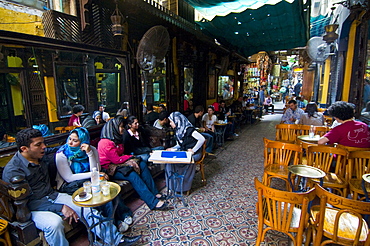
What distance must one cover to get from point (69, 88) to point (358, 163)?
456 centimetres

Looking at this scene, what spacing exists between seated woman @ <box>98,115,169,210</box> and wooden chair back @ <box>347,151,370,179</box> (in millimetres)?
2717

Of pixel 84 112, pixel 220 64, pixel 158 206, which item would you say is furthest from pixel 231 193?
pixel 220 64

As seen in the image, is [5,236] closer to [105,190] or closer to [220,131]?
[105,190]

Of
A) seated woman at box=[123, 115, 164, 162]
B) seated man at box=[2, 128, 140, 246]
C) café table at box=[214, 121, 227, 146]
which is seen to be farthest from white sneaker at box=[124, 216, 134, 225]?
café table at box=[214, 121, 227, 146]

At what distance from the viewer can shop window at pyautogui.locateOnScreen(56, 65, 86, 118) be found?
3.42 meters

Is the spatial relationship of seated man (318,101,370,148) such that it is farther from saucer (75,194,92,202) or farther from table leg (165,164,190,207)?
saucer (75,194,92,202)

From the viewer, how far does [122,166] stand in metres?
3.42

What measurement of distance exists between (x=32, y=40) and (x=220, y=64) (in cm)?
775

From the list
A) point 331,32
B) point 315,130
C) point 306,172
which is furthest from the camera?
point 331,32

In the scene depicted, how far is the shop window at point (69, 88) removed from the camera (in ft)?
11.2

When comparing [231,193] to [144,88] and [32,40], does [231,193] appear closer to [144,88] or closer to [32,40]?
[144,88]

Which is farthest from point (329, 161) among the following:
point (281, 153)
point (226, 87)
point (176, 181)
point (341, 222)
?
point (226, 87)

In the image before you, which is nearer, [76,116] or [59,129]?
[59,129]

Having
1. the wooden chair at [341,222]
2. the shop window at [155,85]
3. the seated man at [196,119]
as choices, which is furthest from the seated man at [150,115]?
the wooden chair at [341,222]
